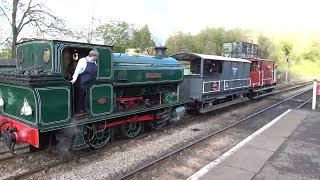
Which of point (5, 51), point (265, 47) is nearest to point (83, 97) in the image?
point (5, 51)

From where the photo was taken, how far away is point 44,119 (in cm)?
680

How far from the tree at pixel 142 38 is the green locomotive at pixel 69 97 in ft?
57.6

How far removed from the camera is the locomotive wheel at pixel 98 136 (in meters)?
8.19

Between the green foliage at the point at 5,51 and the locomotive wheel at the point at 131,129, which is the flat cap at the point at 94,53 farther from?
the green foliage at the point at 5,51

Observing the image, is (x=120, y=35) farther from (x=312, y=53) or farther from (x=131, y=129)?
(x=312, y=53)

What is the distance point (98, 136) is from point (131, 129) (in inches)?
60.0

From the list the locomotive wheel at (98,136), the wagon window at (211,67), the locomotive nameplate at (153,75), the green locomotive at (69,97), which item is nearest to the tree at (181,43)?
the wagon window at (211,67)

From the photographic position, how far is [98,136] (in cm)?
855

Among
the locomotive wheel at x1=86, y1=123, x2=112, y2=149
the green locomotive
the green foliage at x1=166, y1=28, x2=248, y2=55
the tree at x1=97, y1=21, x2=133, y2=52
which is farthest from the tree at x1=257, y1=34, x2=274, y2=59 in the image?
the locomotive wheel at x1=86, y1=123, x2=112, y2=149

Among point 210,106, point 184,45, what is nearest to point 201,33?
point 184,45

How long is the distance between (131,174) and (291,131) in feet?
21.5

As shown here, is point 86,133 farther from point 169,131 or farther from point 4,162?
point 169,131

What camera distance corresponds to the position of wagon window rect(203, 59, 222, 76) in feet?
43.6

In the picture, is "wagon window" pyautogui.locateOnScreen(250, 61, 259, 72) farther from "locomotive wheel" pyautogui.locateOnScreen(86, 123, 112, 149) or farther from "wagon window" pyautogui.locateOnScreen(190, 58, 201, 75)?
"locomotive wheel" pyautogui.locateOnScreen(86, 123, 112, 149)
